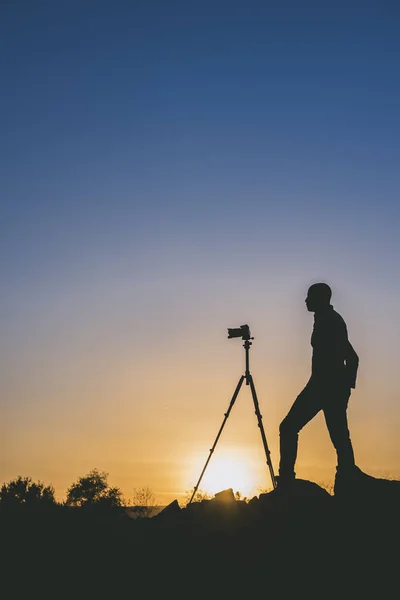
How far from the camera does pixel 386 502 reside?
9.23m

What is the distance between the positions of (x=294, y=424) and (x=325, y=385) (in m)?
0.82

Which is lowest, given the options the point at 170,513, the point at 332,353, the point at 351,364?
the point at 170,513

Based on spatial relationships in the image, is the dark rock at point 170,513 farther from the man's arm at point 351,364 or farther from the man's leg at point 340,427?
the man's arm at point 351,364

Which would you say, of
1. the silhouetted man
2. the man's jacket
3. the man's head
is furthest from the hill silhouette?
the man's head

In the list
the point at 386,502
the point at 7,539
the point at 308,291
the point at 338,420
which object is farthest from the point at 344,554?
the point at 7,539

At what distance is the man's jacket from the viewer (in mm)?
9797

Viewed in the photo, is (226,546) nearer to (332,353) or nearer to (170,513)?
(170,513)

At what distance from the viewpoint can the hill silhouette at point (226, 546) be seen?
782cm

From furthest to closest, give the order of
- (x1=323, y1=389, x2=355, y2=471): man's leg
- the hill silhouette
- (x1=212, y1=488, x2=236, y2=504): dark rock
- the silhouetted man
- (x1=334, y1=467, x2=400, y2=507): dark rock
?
(x1=212, y1=488, x2=236, y2=504): dark rock, the silhouetted man, (x1=323, y1=389, x2=355, y2=471): man's leg, (x1=334, y1=467, x2=400, y2=507): dark rock, the hill silhouette

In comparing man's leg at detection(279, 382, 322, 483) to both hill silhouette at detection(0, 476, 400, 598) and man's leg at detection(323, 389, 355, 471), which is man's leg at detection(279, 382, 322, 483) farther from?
hill silhouette at detection(0, 476, 400, 598)

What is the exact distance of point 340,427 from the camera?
9492mm

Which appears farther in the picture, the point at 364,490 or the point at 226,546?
the point at 364,490

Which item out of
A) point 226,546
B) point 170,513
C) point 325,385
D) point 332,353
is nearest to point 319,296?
point 332,353

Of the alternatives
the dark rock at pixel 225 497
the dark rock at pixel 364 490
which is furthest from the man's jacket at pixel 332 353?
the dark rock at pixel 225 497
